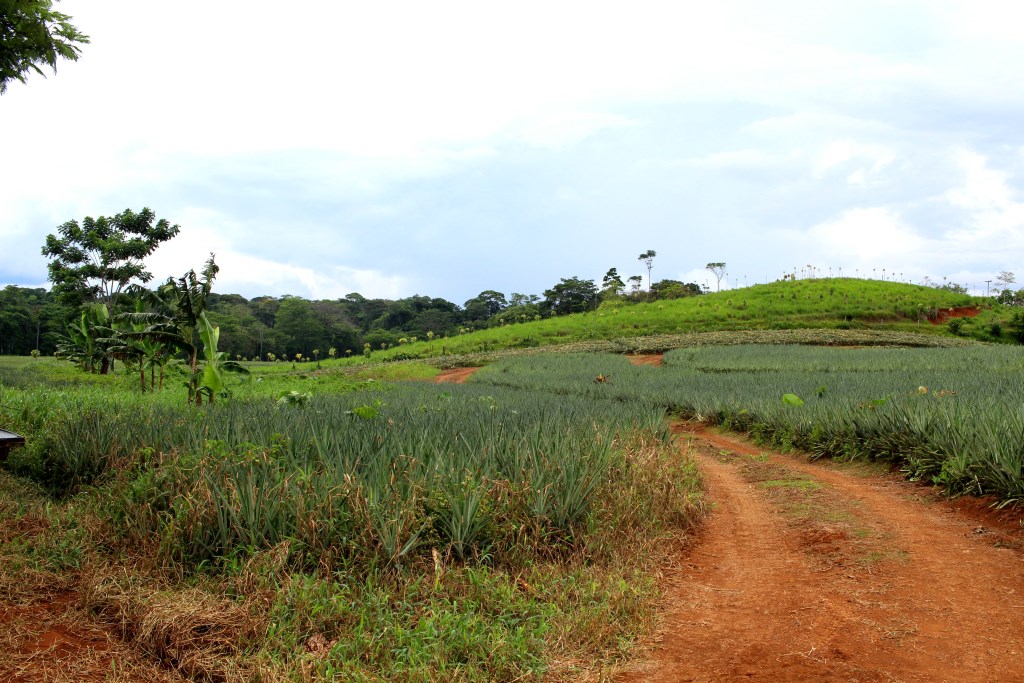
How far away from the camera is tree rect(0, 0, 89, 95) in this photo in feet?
28.1

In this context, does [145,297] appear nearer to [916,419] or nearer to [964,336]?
[916,419]

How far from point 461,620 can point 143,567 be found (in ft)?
8.04

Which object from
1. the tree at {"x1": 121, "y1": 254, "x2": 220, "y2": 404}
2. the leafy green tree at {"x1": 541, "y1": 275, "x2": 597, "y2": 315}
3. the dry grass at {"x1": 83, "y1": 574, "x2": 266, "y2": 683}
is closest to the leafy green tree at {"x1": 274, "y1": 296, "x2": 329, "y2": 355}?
the leafy green tree at {"x1": 541, "y1": 275, "x2": 597, "y2": 315}

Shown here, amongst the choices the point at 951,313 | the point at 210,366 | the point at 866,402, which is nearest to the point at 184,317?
the point at 210,366

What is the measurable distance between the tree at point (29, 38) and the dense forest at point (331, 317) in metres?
38.5

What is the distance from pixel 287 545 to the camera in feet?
14.9

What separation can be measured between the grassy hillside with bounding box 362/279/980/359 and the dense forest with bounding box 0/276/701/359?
9050 millimetres

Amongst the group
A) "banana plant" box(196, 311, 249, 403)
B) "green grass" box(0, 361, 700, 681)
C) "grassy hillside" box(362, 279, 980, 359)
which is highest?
"grassy hillside" box(362, 279, 980, 359)

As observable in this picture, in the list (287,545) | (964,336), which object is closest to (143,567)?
(287,545)

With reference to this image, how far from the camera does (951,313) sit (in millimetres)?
47750

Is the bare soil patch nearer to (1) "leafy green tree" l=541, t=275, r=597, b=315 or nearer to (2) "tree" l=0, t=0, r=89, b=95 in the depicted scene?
(2) "tree" l=0, t=0, r=89, b=95

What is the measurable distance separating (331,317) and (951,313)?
5920 cm

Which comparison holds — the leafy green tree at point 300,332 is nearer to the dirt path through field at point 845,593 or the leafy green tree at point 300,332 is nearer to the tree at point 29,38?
the tree at point 29,38

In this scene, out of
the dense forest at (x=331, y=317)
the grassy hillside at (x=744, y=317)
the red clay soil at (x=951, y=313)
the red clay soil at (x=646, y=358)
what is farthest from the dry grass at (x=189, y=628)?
the red clay soil at (x=951, y=313)
